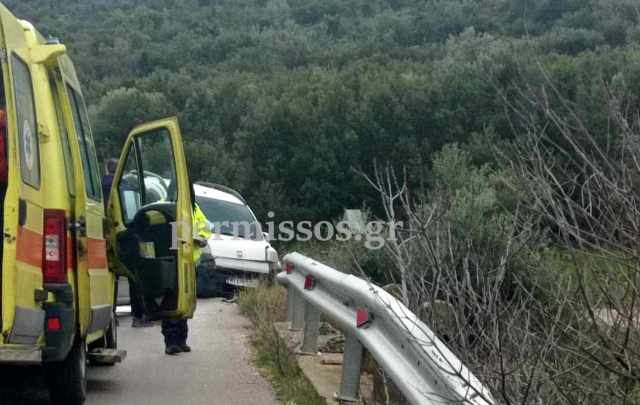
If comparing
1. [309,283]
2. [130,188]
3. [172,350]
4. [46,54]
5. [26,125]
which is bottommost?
[172,350]

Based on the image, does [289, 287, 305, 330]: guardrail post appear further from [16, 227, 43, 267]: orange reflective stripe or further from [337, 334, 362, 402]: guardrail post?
[16, 227, 43, 267]: orange reflective stripe

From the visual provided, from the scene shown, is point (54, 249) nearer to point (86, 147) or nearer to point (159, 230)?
point (86, 147)

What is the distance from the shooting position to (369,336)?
5906mm

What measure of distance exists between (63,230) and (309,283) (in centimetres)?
257

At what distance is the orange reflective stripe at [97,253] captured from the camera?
23.2ft

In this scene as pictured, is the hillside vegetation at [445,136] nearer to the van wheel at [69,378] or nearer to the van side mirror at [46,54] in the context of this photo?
the van wheel at [69,378]

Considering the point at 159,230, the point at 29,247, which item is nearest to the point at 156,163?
the point at 159,230

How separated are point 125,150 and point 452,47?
36.2 m

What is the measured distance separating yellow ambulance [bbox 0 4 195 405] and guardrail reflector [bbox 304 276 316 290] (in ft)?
2.79

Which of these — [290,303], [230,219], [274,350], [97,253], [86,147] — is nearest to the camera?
[97,253]

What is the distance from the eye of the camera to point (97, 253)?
24.3 feet

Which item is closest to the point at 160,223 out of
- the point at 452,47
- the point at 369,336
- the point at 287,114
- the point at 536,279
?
the point at 369,336

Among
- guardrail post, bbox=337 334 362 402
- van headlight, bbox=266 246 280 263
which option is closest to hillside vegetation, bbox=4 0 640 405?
guardrail post, bbox=337 334 362 402

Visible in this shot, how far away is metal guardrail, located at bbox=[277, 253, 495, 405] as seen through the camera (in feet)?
14.1
